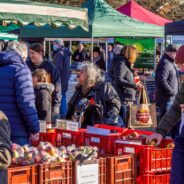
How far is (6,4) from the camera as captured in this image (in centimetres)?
825

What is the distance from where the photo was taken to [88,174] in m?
5.04

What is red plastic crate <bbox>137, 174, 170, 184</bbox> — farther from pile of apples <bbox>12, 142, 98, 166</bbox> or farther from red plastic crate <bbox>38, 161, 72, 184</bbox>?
red plastic crate <bbox>38, 161, 72, 184</bbox>

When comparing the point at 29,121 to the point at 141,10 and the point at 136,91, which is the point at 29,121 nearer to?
the point at 136,91

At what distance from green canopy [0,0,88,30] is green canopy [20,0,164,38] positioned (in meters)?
4.19

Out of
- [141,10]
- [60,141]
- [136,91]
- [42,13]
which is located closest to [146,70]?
[141,10]

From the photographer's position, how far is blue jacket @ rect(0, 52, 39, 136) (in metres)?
6.08

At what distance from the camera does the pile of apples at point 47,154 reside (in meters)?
4.97

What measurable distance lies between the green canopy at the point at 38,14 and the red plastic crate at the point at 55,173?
362 cm

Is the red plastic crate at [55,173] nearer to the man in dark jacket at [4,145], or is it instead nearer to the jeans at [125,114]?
the man in dark jacket at [4,145]

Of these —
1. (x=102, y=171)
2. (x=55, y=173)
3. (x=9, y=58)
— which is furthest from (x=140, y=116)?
(x=55, y=173)

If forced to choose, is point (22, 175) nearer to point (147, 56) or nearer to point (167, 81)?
point (167, 81)

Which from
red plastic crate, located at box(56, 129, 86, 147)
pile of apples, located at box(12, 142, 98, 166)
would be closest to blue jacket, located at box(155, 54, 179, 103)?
red plastic crate, located at box(56, 129, 86, 147)

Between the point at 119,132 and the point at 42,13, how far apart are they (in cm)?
294

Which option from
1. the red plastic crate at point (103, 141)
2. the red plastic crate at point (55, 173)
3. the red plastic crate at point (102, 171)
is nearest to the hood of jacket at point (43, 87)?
the red plastic crate at point (103, 141)
